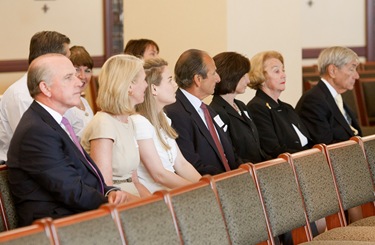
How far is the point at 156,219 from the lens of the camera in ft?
11.8

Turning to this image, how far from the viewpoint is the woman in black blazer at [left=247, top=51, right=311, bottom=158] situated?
6.45 meters

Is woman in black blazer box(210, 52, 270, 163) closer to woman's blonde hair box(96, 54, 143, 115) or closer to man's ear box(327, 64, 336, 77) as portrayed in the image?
man's ear box(327, 64, 336, 77)

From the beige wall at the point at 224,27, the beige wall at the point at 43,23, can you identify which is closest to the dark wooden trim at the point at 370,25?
the beige wall at the point at 43,23

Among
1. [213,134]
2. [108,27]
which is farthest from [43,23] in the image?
[213,134]

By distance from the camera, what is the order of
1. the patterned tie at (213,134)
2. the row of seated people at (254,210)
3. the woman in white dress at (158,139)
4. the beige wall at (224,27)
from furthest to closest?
the beige wall at (224,27), the patterned tie at (213,134), the woman in white dress at (158,139), the row of seated people at (254,210)

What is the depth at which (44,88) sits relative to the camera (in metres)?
4.21

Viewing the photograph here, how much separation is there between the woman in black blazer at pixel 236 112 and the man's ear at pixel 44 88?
6.87 feet

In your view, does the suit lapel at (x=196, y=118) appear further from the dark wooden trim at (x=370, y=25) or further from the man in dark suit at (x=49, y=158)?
the dark wooden trim at (x=370, y=25)

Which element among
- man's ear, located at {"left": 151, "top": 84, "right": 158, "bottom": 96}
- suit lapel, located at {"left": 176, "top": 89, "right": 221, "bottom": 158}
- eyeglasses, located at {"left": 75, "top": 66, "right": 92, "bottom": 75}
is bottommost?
suit lapel, located at {"left": 176, "top": 89, "right": 221, "bottom": 158}

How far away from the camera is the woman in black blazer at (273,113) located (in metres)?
6.45

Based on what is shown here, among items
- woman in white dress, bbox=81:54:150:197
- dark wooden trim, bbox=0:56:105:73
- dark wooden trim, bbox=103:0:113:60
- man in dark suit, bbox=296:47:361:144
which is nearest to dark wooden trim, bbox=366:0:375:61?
dark wooden trim, bbox=103:0:113:60

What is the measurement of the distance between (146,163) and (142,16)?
122 inches

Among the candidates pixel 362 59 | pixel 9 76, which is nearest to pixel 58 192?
pixel 9 76

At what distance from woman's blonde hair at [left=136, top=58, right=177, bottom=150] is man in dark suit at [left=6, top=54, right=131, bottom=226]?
96 centimetres
